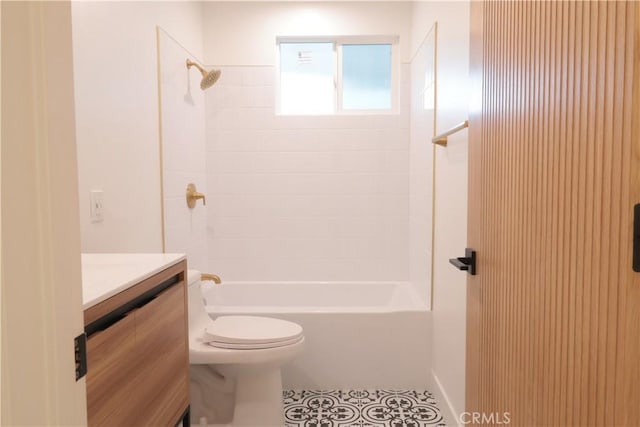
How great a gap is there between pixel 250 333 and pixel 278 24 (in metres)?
2.30

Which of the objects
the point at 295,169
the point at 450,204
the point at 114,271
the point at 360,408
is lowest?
the point at 360,408

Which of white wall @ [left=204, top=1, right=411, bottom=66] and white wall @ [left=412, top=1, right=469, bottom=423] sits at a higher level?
white wall @ [left=204, top=1, right=411, bottom=66]

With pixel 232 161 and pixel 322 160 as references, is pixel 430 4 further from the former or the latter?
pixel 232 161

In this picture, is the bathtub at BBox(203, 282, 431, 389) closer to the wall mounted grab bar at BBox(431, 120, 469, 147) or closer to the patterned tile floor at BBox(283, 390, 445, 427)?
the patterned tile floor at BBox(283, 390, 445, 427)

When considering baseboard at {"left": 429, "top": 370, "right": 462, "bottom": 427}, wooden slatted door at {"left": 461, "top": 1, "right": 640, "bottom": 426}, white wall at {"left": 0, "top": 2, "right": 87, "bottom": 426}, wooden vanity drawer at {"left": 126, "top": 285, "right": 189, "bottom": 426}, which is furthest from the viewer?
baseboard at {"left": 429, "top": 370, "right": 462, "bottom": 427}

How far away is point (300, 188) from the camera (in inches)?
129

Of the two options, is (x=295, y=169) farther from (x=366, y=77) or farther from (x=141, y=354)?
(x=141, y=354)

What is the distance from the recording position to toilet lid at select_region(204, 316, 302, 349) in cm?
187

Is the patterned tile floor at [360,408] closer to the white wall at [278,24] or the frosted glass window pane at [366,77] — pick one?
the frosted glass window pane at [366,77]

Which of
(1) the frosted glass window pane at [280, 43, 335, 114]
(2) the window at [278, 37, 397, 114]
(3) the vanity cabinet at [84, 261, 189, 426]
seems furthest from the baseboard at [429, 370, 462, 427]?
(1) the frosted glass window pane at [280, 43, 335, 114]

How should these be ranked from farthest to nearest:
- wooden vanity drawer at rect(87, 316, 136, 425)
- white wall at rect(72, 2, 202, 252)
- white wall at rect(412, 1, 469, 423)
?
1. white wall at rect(412, 1, 469, 423)
2. white wall at rect(72, 2, 202, 252)
3. wooden vanity drawer at rect(87, 316, 136, 425)

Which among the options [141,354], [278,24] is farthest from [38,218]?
[278,24]

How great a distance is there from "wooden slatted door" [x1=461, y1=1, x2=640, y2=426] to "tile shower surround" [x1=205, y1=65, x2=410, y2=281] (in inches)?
81.2

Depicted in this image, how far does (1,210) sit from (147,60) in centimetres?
205
